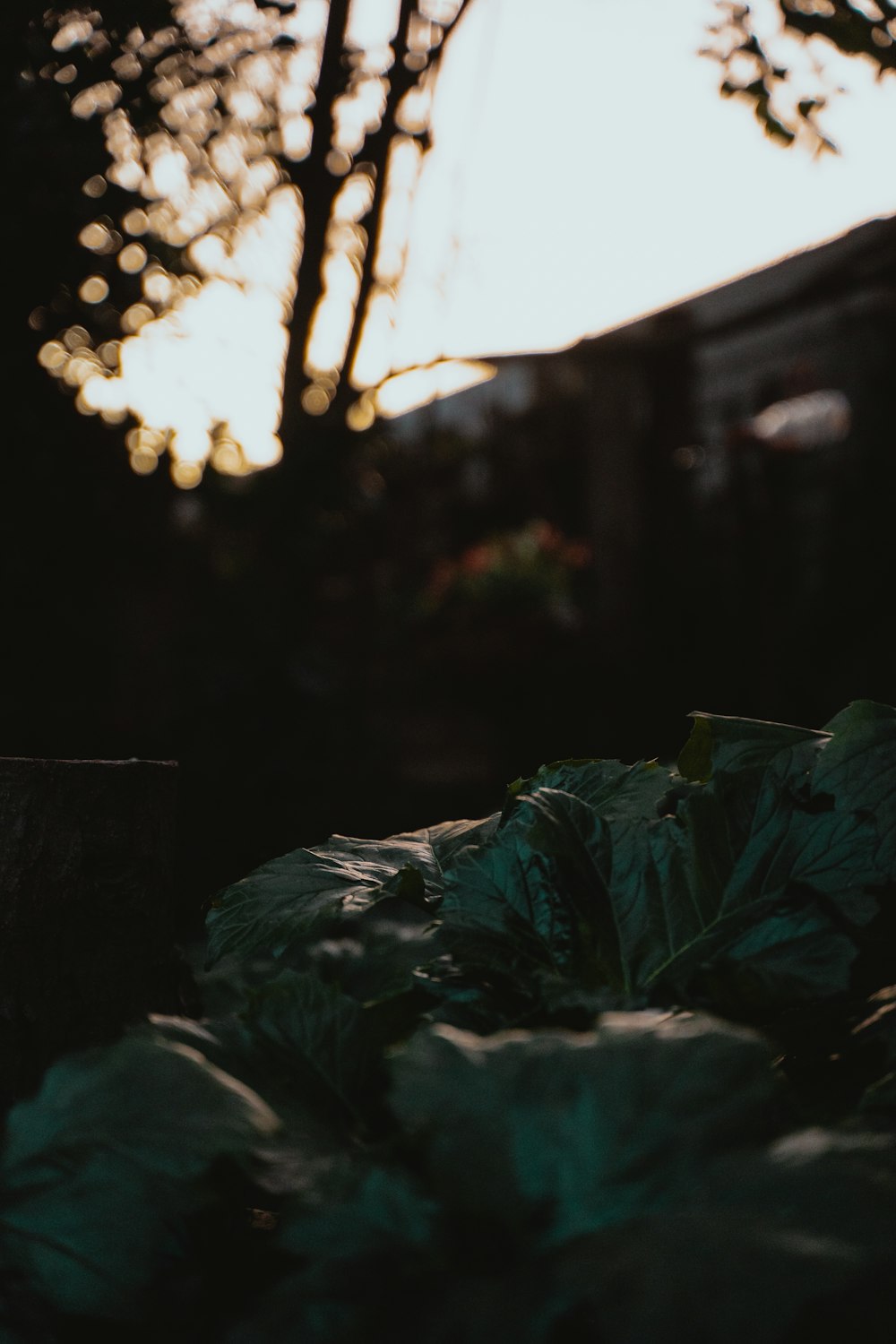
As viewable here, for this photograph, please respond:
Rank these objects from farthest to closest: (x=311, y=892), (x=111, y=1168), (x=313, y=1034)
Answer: (x=311, y=892), (x=313, y=1034), (x=111, y=1168)

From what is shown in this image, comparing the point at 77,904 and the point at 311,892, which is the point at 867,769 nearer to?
the point at 311,892

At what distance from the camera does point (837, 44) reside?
162 centimetres

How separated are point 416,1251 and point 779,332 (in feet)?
35.3

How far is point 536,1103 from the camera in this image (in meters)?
0.53

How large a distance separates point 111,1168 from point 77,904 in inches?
19.7

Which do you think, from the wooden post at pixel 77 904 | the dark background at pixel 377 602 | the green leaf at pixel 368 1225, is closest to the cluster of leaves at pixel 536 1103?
the green leaf at pixel 368 1225

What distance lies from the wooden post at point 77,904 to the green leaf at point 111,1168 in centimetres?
45

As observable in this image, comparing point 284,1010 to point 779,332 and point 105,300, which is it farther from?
point 779,332

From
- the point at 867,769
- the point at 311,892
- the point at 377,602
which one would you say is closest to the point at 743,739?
the point at 867,769

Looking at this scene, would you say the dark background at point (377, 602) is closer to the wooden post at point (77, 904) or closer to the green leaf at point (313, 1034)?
the wooden post at point (77, 904)

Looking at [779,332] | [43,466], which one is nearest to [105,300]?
[43,466]

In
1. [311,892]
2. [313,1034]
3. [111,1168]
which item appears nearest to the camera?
[111,1168]

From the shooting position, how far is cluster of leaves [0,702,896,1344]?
50 centimetres

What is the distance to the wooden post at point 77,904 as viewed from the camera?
3.41 ft
